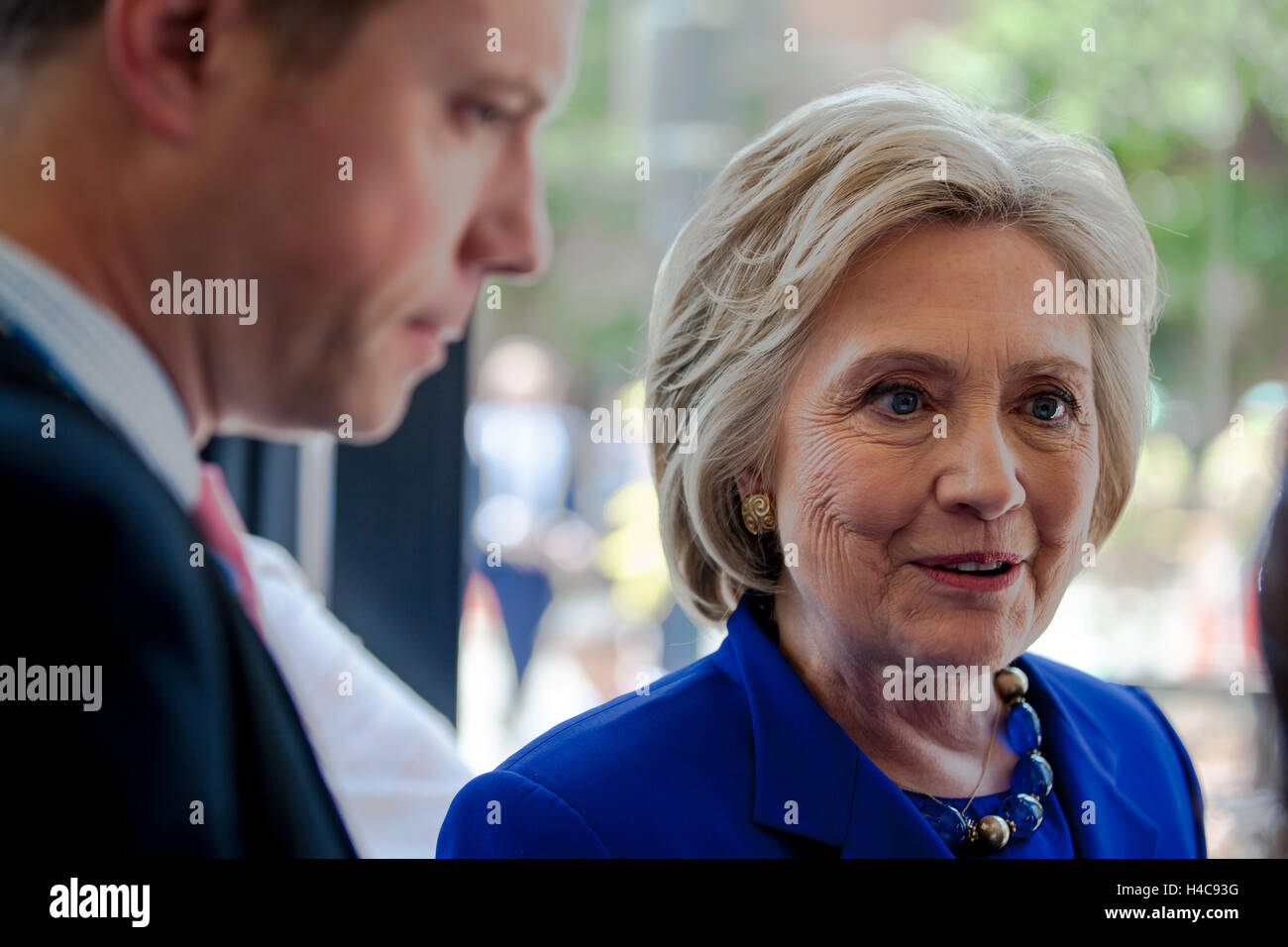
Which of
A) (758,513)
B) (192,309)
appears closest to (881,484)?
(758,513)

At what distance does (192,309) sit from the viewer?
117 centimetres

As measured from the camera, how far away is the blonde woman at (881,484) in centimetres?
100

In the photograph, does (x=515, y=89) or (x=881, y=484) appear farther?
(x=515, y=89)

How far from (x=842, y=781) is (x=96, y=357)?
82cm

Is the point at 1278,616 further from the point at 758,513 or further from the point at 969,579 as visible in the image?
the point at 758,513

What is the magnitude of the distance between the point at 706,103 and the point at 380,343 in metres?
1.39

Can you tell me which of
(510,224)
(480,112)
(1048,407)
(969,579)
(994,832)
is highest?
(480,112)

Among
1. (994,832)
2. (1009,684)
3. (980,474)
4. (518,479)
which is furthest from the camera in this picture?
(518,479)

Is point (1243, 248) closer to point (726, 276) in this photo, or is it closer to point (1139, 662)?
point (1139, 662)

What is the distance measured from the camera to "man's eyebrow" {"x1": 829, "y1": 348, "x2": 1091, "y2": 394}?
0.99 m

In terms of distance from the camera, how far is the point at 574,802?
3.30ft

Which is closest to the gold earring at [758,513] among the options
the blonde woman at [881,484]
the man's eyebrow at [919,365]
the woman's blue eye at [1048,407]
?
the blonde woman at [881,484]

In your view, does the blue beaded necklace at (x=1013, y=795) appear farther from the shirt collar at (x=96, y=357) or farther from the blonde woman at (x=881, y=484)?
the shirt collar at (x=96, y=357)
